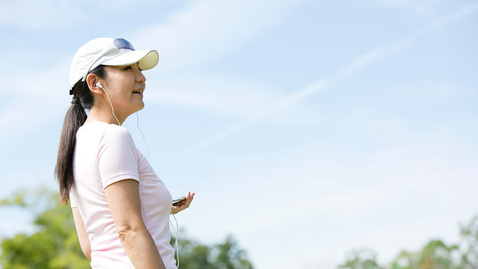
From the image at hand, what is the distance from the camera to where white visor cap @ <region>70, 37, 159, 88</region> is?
85.3 inches

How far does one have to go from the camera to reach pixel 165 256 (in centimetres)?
202

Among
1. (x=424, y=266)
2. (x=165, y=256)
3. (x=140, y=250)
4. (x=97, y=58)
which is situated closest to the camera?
(x=140, y=250)

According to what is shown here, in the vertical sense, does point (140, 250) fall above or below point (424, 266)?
below

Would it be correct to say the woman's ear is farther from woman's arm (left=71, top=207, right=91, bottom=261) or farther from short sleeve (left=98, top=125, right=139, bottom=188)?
woman's arm (left=71, top=207, right=91, bottom=261)

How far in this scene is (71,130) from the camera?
2205 millimetres

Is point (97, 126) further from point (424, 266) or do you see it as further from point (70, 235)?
point (424, 266)

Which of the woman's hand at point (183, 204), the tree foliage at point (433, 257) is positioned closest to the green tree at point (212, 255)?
the tree foliage at point (433, 257)

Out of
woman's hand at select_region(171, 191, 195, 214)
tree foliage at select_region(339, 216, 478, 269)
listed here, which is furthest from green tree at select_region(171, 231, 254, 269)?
woman's hand at select_region(171, 191, 195, 214)

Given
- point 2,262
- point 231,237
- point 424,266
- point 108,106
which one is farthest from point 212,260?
point 108,106

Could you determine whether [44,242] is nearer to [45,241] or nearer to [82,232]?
[45,241]

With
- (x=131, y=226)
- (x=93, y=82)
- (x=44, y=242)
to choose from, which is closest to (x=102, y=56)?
(x=93, y=82)

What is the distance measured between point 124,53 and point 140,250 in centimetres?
74

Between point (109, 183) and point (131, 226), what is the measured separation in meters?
0.16

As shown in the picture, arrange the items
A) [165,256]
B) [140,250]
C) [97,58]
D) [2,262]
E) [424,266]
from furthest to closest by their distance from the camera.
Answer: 1. [424,266]
2. [2,262]
3. [97,58]
4. [165,256]
5. [140,250]
